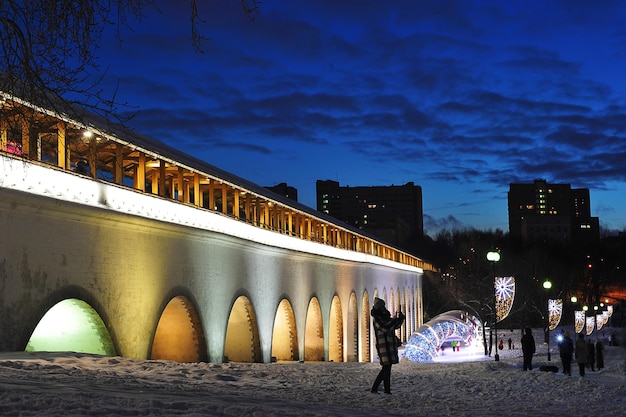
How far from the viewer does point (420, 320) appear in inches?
3169

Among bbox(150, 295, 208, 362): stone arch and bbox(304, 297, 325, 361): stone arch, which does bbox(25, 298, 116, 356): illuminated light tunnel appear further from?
A: bbox(304, 297, 325, 361): stone arch

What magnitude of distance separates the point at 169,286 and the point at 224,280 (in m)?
4.07

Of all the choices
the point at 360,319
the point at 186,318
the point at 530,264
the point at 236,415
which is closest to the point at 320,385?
the point at 236,415

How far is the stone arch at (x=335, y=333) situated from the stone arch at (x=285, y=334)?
827 centimetres

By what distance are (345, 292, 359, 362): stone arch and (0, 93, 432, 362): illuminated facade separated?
24.2 feet

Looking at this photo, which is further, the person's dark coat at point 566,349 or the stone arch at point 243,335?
the stone arch at point 243,335

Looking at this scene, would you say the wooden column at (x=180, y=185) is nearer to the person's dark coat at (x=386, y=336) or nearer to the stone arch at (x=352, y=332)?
the person's dark coat at (x=386, y=336)

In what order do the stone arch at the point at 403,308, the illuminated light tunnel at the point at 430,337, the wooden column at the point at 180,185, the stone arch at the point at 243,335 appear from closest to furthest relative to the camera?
the wooden column at the point at 180,185 → the stone arch at the point at 243,335 → the illuminated light tunnel at the point at 430,337 → the stone arch at the point at 403,308

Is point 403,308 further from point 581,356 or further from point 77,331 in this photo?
point 77,331

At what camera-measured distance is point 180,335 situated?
21828mm

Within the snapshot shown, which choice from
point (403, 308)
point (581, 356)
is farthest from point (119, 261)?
point (403, 308)

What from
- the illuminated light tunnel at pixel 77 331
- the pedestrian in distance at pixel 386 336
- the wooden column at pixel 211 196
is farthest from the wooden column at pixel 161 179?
the pedestrian in distance at pixel 386 336

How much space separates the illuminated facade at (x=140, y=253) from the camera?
1333 centimetres

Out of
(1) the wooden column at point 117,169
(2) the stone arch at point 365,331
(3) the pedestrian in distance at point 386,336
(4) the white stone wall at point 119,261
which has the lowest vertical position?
(2) the stone arch at point 365,331
